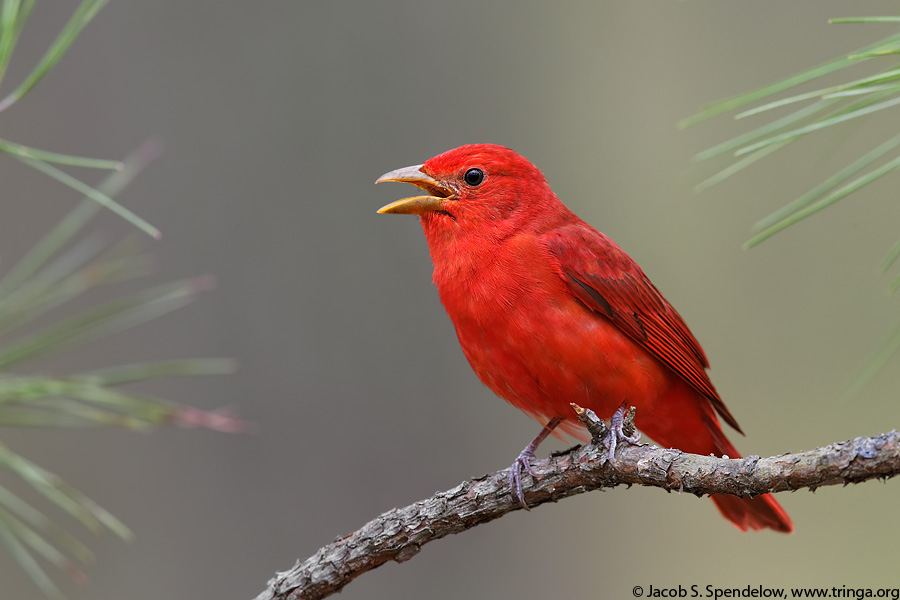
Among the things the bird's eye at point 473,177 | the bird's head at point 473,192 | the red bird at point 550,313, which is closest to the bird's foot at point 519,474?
the red bird at point 550,313

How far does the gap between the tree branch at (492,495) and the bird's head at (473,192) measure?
1.07m

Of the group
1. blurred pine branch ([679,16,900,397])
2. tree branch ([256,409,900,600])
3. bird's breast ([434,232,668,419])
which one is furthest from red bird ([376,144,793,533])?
blurred pine branch ([679,16,900,397])

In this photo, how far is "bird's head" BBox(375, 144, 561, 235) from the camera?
374 centimetres

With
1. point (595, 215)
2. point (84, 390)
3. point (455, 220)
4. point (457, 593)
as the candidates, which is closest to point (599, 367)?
point (455, 220)

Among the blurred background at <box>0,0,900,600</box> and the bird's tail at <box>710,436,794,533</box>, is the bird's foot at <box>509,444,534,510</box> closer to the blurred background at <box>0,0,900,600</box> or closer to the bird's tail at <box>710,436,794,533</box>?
the bird's tail at <box>710,436,794,533</box>

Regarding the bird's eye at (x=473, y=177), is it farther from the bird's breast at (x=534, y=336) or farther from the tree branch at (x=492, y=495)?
the tree branch at (x=492, y=495)

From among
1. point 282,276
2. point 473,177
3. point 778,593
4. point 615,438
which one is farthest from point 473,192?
point 778,593

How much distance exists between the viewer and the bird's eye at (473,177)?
152 inches

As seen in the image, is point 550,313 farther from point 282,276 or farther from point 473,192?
point 282,276

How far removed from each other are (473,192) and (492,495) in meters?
1.31

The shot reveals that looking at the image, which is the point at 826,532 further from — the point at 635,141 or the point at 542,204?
the point at 542,204

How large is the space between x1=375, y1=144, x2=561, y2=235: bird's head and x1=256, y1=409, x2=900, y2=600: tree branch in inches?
42.2

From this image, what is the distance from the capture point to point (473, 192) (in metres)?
3.82

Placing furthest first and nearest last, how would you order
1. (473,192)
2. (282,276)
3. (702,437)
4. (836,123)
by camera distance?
(282,276)
(702,437)
(473,192)
(836,123)
